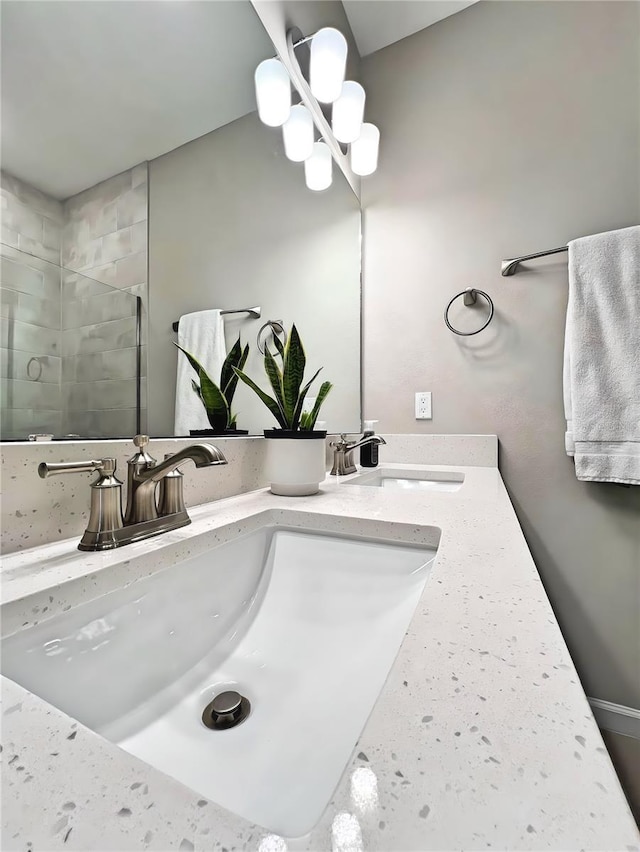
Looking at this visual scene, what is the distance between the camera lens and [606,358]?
1.20 m

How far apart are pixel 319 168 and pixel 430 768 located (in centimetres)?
164

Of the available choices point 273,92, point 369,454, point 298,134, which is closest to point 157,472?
point 369,454

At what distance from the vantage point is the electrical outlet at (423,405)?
60.5 inches

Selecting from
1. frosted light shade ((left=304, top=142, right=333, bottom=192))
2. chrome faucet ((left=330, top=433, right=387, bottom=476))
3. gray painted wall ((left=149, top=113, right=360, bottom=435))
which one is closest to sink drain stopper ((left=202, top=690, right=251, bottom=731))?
gray painted wall ((left=149, top=113, right=360, bottom=435))

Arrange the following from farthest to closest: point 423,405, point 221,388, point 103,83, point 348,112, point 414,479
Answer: point 423,405 → point 348,112 → point 414,479 → point 221,388 → point 103,83

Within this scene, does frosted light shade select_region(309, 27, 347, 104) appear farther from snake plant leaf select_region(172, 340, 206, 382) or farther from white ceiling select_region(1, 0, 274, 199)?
snake plant leaf select_region(172, 340, 206, 382)

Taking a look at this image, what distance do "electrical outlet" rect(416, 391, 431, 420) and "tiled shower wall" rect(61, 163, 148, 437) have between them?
3.68ft

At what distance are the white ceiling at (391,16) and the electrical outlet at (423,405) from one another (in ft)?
4.91

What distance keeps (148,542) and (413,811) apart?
436mm

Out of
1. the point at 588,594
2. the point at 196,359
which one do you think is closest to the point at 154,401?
the point at 196,359

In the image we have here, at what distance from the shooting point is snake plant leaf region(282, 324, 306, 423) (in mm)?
886

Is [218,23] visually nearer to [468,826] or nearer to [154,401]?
[154,401]

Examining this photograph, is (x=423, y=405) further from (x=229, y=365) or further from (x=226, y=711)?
(x=226, y=711)

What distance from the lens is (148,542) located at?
1.67 ft
